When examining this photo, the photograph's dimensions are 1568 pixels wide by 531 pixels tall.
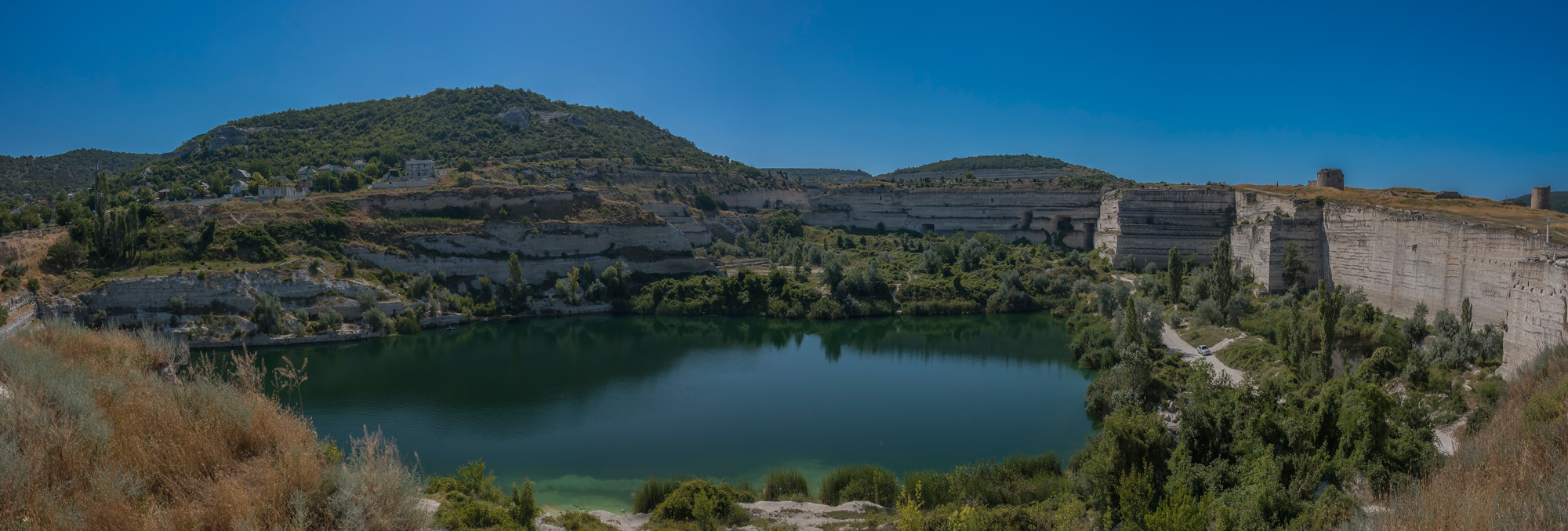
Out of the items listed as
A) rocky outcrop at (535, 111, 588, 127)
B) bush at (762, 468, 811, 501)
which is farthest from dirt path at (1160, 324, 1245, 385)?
rocky outcrop at (535, 111, 588, 127)

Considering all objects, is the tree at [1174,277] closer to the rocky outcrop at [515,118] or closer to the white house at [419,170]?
the white house at [419,170]

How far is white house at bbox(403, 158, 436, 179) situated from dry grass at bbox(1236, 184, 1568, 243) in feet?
123

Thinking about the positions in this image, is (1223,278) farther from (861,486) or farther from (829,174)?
(829,174)

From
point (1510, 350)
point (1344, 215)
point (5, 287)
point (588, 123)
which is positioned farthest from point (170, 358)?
point (588, 123)

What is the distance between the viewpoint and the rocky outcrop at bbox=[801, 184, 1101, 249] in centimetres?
3919

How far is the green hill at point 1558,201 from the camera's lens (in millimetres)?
21230

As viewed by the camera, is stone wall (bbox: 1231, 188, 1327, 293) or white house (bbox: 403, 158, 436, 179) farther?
white house (bbox: 403, 158, 436, 179)

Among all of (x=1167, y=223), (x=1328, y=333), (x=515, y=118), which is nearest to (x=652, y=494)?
(x=1328, y=333)

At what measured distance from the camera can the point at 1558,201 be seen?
24.5 meters

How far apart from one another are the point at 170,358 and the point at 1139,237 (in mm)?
32951

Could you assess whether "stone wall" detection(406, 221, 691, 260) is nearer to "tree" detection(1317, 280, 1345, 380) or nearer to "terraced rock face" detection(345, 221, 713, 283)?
"terraced rock face" detection(345, 221, 713, 283)

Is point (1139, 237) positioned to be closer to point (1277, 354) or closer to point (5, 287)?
point (1277, 354)

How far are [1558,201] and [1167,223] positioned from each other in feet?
39.2

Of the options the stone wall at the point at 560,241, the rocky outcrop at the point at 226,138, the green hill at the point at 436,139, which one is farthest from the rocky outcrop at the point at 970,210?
the rocky outcrop at the point at 226,138
